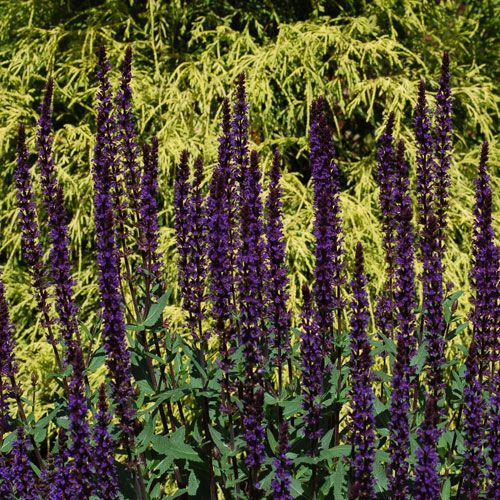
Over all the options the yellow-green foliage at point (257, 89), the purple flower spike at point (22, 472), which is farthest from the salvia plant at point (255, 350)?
the yellow-green foliage at point (257, 89)

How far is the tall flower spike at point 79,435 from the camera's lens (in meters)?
2.46

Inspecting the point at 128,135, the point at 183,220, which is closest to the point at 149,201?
the point at 183,220

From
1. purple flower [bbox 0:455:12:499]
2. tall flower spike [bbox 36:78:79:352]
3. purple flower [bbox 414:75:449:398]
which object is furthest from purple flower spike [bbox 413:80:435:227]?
purple flower [bbox 0:455:12:499]

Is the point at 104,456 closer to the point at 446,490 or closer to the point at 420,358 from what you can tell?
the point at 446,490

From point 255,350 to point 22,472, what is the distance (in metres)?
0.98

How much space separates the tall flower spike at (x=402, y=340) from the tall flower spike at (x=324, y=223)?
10.2 inches

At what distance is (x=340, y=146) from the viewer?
25.0ft

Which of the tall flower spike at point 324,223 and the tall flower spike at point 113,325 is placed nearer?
the tall flower spike at point 113,325

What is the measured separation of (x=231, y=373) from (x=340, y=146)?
4807mm

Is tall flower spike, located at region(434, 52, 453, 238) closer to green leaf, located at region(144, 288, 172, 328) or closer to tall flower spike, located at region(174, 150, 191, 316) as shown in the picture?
tall flower spike, located at region(174, 150, 191, 316)

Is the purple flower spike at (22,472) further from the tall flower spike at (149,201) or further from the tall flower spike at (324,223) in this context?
the tall flower spike at (324,223)

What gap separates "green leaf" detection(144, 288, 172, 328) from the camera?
11.1ft

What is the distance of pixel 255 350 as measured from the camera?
271 cm

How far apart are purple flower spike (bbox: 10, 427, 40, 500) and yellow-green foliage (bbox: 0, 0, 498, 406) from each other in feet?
11.5
